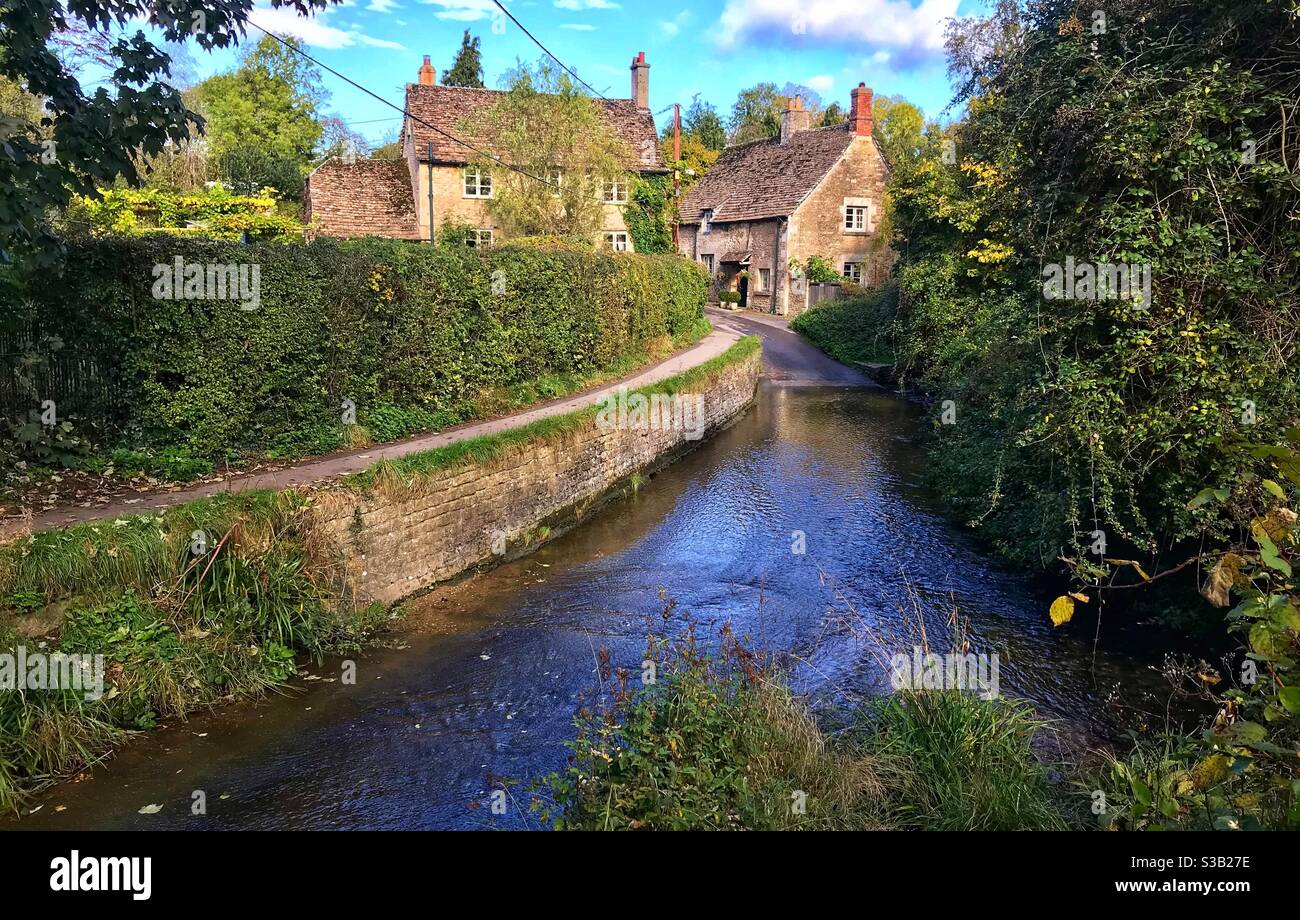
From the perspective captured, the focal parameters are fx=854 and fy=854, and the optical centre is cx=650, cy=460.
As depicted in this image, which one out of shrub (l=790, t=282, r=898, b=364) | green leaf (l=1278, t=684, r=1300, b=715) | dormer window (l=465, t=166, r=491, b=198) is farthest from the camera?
dormer window (l=465, t=166, r=491, b=198)

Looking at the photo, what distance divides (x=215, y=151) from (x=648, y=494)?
41.5 metres

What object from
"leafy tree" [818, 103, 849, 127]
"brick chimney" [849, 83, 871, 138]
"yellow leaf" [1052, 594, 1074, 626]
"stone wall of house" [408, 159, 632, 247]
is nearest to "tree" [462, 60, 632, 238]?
"stone wall of house" [408, 159, 632, 247]

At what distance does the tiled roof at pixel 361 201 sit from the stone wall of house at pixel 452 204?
87 centimetres

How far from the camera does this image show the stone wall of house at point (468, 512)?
9.25 metres

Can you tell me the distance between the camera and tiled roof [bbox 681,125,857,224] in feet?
135

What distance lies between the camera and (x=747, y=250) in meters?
43.4

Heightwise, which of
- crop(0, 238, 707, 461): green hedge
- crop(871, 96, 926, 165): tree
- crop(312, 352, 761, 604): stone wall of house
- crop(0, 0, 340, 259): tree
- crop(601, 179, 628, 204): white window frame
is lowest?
crop(312, 352, 761, 604): stone wall of house

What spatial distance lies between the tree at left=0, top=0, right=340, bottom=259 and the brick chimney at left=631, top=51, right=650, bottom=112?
3412 centimetres

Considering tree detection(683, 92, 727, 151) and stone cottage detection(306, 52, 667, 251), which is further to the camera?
tree detection(683, 92, 727, 151)

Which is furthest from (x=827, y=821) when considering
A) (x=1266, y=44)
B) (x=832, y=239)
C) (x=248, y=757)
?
(x=832, y=239)

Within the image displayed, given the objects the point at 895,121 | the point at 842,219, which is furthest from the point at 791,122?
the point at 895,121

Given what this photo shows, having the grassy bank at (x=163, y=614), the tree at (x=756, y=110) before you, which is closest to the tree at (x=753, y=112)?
the tree at (x=756, y=110)

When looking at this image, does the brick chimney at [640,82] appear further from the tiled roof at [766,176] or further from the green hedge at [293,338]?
the green hedge at [293,338]

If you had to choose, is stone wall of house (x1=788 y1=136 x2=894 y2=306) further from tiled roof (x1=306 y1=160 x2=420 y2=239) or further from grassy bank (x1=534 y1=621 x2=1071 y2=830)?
grassy bank (x1=534 y1=621 x2=1071 y2=830)
